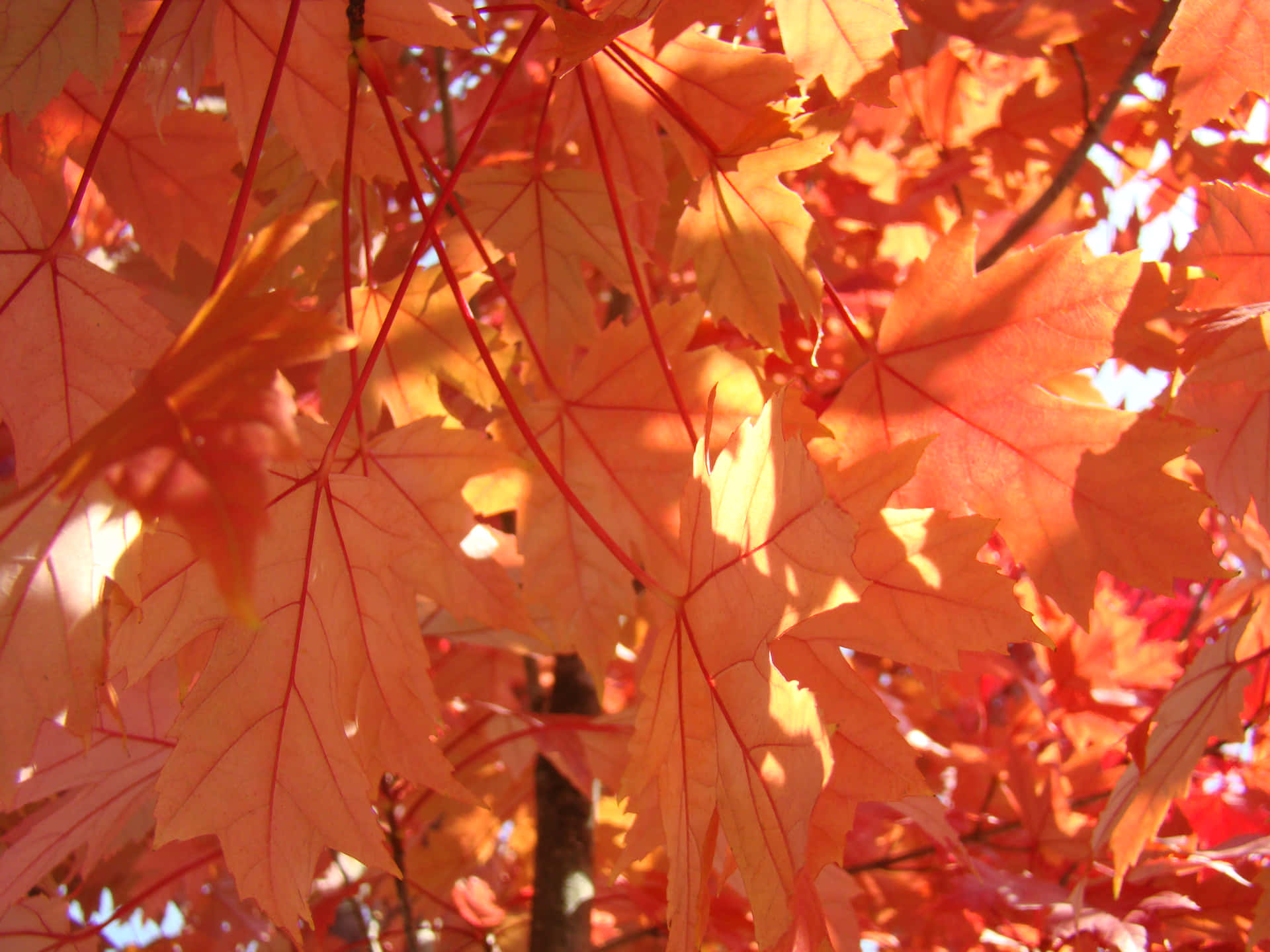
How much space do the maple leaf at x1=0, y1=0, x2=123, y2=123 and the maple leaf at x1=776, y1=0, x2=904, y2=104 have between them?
0.53 m

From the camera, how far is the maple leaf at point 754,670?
1.52ft

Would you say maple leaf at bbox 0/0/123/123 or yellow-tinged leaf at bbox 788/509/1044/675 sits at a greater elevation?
maple leaf at bbox 0/0/123/123

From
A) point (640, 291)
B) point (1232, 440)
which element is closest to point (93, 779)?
point (640, 291)

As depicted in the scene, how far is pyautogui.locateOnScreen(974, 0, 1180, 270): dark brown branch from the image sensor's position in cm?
103

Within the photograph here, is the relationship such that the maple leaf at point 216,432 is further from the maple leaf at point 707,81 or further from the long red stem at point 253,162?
the maple leaf at point 707,81

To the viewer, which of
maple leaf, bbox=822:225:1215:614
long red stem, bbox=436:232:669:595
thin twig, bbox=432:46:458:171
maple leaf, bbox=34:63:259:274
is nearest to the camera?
long red stem, bbox=436:232:669:595

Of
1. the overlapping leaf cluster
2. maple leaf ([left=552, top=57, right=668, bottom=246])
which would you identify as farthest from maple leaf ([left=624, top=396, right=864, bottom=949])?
maple leaf ([left=552, top=57, right=668, bottom=246])

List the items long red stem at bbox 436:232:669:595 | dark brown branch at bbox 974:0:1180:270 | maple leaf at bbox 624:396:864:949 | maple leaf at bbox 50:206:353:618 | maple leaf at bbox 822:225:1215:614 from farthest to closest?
dark brown branch at bbox 974:0:1180:270, maple leaf at bbox 822:225:1215:614, long red stem at bbox 436:232:669:595, maple leaf at bbox 624:396:864:949, maple leaf at bbox 50:206:353:618

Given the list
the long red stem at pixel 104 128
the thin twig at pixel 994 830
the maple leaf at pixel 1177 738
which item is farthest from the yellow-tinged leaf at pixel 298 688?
the thin twig at pixel 994 830

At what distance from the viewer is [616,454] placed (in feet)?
2.51

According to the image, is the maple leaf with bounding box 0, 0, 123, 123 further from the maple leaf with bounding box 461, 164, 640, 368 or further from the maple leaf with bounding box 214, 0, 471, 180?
the maple leaf with bounding box 461, 164, 640, 368

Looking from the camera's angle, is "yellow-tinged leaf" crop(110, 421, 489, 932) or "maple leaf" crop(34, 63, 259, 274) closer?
"yellow-tinged leaf" crop(110, 421, 489, 932)

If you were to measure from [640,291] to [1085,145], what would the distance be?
67 cm

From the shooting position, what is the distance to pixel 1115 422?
68cm
